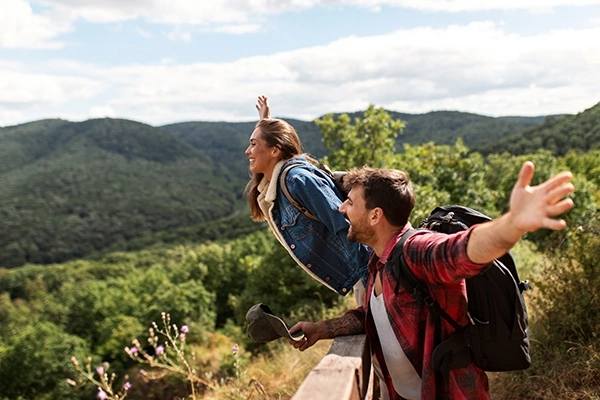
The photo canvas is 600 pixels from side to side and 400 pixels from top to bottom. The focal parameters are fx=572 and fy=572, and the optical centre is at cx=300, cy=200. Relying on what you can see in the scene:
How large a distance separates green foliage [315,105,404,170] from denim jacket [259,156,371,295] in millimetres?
17896

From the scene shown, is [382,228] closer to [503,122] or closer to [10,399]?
[10,399]

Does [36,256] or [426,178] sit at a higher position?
[426,178]

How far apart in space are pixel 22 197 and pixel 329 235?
688 ft

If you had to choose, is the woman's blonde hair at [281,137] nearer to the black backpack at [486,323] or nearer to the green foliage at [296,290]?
the black backpack at [486,323]

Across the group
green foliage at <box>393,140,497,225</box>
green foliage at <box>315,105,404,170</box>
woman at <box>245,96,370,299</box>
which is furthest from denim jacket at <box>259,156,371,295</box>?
green foliage at <box>315,105,404,170</box>

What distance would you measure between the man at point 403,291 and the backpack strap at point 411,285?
2cm

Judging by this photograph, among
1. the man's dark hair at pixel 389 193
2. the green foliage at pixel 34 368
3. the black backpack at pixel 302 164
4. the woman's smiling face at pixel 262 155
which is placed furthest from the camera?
the green foliage at pixel 34 368

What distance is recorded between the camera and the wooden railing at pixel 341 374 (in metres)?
1.82

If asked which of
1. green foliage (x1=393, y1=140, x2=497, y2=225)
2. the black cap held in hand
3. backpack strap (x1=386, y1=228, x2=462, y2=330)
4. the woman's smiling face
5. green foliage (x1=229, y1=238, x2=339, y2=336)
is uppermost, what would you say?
the woman's smiling face

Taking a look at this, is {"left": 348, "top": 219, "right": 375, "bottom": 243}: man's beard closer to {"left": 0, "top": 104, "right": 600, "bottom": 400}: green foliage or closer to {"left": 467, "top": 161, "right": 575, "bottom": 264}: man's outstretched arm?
{"left": 467, "top": 161, "right": 575, "bottom": 264}: man's outstretched arm

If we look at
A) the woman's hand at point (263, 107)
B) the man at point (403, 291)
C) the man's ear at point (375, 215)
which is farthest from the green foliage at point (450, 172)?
the man's ear at point (375, 215)

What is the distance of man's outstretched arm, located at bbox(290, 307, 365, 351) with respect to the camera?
253 cm

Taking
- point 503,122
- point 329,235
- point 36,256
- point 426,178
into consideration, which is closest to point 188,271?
point 426,178

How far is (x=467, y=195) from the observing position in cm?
2053
